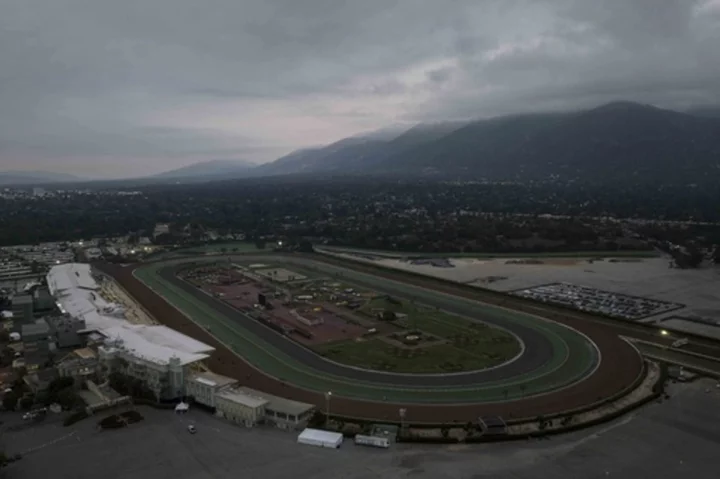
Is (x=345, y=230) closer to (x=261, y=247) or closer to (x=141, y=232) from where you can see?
(x=261, y=247)

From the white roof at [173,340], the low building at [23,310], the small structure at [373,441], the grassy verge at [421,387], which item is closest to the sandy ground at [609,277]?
the grassy verge at [421,387]

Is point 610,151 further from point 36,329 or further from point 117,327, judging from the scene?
point 36,329

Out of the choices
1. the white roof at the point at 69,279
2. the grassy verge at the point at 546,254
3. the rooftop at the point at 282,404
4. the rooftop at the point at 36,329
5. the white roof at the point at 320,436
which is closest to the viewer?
the white roof at the point at 320,436

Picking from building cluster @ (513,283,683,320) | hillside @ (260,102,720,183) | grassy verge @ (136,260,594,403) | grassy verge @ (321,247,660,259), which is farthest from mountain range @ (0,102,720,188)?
grassy verge @ (136,260,594,403)

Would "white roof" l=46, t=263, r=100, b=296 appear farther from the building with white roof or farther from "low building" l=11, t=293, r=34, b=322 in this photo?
"low building" l=11, t=293, r=34, b=322

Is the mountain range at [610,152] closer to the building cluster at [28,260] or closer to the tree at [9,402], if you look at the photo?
the building cluster at [28,260]
